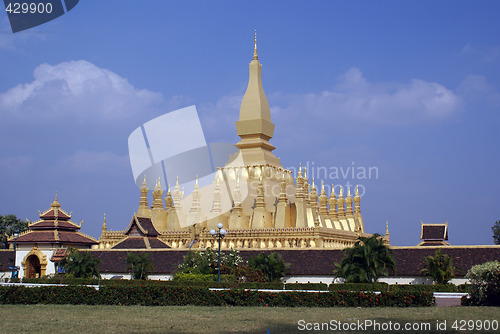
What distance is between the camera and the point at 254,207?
41.3 m

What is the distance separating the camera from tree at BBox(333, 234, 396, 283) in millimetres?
27750

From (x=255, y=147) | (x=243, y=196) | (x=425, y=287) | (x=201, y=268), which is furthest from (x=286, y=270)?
(x=255, y=147)

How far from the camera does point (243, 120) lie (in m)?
44.3

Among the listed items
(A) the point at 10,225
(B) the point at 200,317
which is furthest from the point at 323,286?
(A) the point at 10,225

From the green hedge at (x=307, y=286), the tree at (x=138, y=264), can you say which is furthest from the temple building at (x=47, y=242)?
the green hedge at (x=307, y=286)

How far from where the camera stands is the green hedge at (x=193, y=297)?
66.1ft

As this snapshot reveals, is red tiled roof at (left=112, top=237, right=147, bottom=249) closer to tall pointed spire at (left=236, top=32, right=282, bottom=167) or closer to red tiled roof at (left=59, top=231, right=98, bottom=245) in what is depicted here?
red tiled roof at (left=59, top=231, right=98, bottom=245)

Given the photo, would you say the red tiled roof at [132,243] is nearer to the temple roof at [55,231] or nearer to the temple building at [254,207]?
the temple building at [254,207]

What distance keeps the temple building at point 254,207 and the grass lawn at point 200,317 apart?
17.3 meters

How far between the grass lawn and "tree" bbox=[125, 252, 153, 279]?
39.2 ft

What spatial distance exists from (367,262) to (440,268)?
3566 millimetres

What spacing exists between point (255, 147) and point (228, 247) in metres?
8.69

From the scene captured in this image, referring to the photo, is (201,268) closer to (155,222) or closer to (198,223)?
(198,223)

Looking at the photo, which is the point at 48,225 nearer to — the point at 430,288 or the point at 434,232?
the point at 430,288
